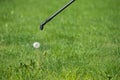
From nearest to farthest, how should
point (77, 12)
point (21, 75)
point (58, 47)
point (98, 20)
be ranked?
point (21, 75) < point (58, 47) < point (98, 20) < point (77, 12)

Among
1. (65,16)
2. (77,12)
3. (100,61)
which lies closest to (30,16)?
(65,16)

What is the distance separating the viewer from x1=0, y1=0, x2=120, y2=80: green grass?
4934 millimetres

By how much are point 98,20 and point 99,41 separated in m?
3.02

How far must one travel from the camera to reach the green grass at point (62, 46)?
16.2 feet

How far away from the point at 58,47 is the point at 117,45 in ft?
4.49

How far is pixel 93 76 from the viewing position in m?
4.83

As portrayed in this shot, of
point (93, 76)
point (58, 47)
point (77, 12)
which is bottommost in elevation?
point (93, 76)

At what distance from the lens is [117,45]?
6910 mm

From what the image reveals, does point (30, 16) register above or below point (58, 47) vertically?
above

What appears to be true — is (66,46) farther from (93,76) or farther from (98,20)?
(98,20)

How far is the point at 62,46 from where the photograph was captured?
6574mm

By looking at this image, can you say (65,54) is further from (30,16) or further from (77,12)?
(77,12)

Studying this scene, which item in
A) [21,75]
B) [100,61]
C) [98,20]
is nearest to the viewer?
[21,75]

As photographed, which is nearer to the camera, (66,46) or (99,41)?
(66,46)
